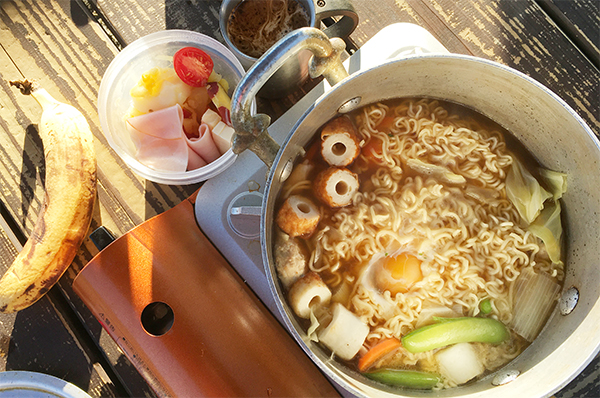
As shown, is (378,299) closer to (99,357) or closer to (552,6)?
(99,357)

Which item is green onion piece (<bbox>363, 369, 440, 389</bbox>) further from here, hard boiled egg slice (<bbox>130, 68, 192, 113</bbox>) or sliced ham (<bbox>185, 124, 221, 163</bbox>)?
hard boiled egg slice (<bbox>130, 68, 192, 113</bbox>)

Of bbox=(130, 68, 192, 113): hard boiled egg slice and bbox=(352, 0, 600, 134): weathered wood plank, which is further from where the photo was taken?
bbox=(352, 0, 600, 134): weathered wood plank

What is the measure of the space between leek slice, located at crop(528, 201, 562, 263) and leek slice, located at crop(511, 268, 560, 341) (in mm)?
102

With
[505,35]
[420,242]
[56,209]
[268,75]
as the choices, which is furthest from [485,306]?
[56,209]

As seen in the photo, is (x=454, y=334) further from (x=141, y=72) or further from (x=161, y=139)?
(x=141, y=72)

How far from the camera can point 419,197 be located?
1.53 meters

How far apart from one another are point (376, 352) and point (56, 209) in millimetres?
1462

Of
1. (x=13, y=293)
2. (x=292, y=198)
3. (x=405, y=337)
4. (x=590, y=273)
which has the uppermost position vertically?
(x=590, y=273)

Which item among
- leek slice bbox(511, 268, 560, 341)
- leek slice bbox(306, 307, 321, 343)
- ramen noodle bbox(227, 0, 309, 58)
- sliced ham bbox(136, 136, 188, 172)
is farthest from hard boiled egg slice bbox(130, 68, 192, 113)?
leek slice bbox(511, 268, 560, 341)

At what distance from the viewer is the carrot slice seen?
141cm

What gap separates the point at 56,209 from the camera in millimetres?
1568

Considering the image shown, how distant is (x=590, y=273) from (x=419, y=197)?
0.67 m

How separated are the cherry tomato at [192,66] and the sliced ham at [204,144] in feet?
0.67

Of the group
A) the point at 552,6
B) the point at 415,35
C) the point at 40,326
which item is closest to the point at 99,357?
the point at 40,326
